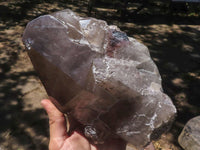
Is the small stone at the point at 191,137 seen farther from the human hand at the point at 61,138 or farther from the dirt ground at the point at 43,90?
the human hand at the point at 61,138

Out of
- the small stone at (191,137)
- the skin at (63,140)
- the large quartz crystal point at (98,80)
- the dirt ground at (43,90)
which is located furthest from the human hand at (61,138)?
the small stone at (191,137)

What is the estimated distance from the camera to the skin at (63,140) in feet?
6.23

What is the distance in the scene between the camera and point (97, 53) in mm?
1739

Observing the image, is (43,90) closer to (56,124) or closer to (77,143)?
(56,124)

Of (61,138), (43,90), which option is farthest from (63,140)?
(43,90)

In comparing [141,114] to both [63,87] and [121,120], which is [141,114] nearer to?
[121,120]

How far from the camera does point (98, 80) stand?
64.7 inches

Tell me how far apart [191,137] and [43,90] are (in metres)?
2.29

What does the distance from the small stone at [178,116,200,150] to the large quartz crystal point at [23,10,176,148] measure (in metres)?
1.27

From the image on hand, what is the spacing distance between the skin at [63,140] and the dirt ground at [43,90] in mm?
957

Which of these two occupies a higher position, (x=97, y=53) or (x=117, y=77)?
(x=97, y=53)

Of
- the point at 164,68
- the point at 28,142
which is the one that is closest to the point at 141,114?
the point at 28,142

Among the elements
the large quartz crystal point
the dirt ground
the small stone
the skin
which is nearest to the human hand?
the skin

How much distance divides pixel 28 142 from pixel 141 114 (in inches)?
67.8
